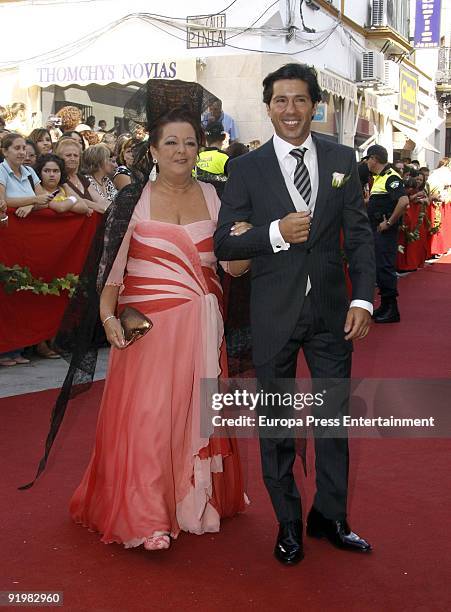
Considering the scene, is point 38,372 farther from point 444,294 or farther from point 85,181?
point 444,294

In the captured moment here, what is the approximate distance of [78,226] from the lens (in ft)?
27.3

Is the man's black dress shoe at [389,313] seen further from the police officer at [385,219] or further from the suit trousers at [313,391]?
the suit trousers at [313,391]

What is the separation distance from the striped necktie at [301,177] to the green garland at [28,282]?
4131mm

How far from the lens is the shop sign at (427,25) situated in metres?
28.7

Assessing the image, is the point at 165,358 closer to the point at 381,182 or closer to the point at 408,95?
the point at 381,182

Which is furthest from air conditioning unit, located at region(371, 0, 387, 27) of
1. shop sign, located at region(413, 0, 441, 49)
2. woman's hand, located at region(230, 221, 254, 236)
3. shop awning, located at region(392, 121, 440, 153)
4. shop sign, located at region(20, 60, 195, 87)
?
woman's hand, located at region(230, 221, 254, 236)

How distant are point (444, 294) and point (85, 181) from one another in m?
6.79

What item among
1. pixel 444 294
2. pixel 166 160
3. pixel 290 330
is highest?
pixel 166 160

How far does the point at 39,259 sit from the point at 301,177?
470 cm

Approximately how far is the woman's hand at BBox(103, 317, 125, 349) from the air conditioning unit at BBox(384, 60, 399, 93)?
2155cm

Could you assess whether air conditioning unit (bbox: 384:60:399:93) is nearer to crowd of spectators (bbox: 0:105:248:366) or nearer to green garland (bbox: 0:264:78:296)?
crowd of spectators (bbox: 0:105:248:366)

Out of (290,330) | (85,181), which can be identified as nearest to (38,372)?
(85,181)

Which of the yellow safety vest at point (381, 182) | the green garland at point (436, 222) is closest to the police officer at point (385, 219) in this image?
the yellow safety vest at point (381, 182)

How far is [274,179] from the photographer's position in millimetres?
3633
